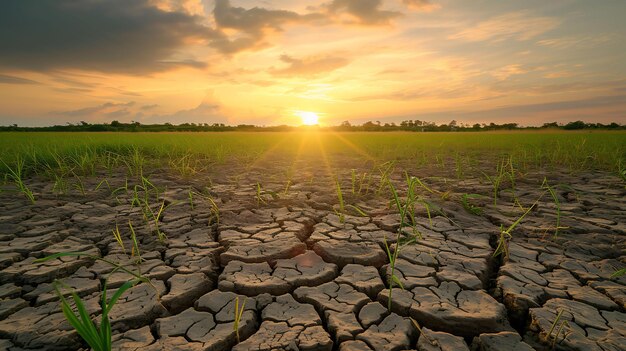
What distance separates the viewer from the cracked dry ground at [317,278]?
139cm

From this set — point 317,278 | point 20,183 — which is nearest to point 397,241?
point 317,278

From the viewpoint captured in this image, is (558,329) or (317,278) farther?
(317,278)

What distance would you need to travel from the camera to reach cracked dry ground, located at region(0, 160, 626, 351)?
1.39m

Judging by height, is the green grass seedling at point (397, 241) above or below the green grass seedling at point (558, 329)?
above

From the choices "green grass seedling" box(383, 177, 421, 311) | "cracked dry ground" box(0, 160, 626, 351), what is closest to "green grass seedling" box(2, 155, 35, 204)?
"cracked dry ground" box(0, 160, 626, 351)

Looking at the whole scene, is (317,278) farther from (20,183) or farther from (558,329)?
(20,183)

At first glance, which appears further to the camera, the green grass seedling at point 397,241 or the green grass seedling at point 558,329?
the green grass seedling at point 397,241

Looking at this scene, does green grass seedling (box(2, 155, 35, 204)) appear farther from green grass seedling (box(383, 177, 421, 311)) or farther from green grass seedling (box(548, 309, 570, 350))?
green grass seedling (box(548, 309, 570, 350))

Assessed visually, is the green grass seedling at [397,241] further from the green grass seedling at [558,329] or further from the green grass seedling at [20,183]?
the green grass seedling at [20,183]

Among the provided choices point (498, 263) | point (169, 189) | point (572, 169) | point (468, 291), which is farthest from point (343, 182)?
point (572, 169)

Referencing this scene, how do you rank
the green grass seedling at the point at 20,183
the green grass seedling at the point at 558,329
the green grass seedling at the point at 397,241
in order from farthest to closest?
the green grass seedling at the point at 20,183 → the green grass seedling at the point at 397,241 → the green grass seedling at the point at 558,329

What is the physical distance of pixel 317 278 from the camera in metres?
1.87

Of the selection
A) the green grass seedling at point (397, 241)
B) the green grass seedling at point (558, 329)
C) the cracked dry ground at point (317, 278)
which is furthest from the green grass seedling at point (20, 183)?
the green grass seedling at point (558, 329)

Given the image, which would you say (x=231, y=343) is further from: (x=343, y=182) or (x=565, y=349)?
(x=343, y=182)
